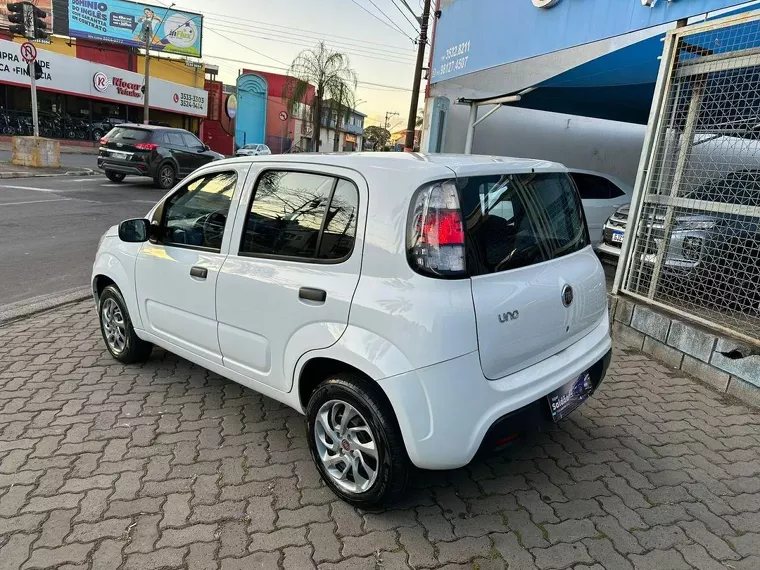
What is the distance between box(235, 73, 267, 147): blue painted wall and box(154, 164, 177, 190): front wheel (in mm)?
32621

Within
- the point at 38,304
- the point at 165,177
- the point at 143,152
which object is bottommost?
the point at 38,304

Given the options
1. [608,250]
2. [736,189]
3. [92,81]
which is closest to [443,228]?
[736,189]

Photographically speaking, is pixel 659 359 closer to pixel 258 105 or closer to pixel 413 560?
pixel 413 560

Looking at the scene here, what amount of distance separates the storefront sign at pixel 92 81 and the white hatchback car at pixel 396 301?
29286mm

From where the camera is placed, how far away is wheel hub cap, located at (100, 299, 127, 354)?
13.4ft

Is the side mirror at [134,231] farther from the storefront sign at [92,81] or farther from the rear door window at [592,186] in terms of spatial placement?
the storefront sign at [92,81]

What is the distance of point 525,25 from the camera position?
9773 mm

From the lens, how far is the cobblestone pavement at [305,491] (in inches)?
92.0

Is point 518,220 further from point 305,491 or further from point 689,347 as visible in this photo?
point 689,347

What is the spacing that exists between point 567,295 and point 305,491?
5.41ft

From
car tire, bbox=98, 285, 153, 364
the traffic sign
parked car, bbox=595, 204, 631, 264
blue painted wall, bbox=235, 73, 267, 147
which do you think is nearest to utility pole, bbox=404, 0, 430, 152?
the traffic sign

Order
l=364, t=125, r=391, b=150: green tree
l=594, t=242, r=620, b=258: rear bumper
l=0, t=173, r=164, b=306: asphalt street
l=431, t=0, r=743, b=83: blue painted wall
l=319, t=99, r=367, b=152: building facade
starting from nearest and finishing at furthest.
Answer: l=0, t=173, r=164, b=306: asphalt street < l=431, t=0, r=743, b=83: blue painted wall < l=594, t=242, r=620, b=258: rear bumper < l=319, t=99, r=367, b=152: building facade < l=364, t=125, r=391, b=150: green tree

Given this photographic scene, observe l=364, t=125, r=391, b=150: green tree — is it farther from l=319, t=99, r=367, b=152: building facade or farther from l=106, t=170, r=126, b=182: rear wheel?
l=106, t=170, r=126, b=182: rear wheel

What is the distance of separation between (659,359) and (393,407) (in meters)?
3.33
